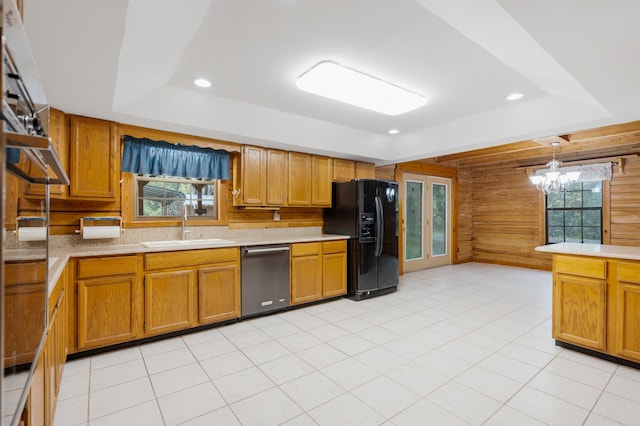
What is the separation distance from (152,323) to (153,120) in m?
1.95

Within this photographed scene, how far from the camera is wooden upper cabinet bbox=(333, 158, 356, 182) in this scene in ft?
15.7

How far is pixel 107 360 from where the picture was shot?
2.64m

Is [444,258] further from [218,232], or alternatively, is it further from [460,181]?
[218,232]

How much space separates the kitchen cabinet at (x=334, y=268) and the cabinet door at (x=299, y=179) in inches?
27.5

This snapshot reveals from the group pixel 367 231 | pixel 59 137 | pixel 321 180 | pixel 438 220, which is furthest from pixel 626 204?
pixel 59 137

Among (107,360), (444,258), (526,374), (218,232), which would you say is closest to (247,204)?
(218,232)

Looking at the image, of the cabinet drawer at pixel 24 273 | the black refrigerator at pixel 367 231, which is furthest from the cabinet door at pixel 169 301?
the black refrigerator at pixel 367 231

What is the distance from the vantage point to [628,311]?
2.49 meters

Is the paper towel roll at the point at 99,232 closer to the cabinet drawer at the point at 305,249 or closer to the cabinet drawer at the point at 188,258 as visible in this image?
the cabinet drawer at the point at 188,258

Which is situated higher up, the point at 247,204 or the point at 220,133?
the point at 220,133

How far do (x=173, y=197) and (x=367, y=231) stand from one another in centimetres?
258

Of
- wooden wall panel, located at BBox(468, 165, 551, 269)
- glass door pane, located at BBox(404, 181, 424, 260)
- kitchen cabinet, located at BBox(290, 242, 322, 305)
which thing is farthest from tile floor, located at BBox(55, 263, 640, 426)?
wooden wall panel, located at BBox(468, 165, 551, 269)

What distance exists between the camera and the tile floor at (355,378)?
1.93m

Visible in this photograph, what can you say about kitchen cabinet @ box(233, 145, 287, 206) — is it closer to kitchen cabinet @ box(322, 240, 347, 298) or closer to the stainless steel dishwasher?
the stainless steel dishwasher
